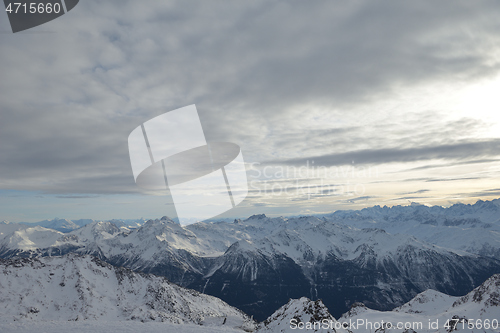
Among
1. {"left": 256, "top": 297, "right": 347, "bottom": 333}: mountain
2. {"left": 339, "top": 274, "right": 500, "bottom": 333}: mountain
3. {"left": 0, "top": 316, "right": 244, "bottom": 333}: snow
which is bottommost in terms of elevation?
{"left": 339, "top": 274, "right": 500, "bottom": 333}: mountain

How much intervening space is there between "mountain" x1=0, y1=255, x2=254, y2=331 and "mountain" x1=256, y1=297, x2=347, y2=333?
53.9 metres

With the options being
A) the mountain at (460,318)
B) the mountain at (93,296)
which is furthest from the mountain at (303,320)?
the mountain at (93,296)

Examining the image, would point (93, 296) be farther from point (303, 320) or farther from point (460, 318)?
point (460, 318)

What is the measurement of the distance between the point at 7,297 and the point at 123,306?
156 ft

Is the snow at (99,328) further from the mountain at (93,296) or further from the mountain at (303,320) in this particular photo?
the mountain at (93,296)

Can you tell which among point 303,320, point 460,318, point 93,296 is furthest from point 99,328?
point 93,296

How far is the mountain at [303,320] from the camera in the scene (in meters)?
44.6

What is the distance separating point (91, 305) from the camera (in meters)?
121

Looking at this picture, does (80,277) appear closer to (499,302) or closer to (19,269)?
(19,269)

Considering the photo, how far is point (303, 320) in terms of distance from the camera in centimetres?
4762

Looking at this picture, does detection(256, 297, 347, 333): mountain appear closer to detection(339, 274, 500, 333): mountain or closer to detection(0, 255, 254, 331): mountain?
detection(339, 274, 500, 333): mountain

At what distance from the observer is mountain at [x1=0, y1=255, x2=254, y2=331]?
11062 cm

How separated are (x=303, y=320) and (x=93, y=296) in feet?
412

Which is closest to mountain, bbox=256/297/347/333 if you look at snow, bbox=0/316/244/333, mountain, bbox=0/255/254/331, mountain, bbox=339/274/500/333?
snow, bbox=0/316/244/333
